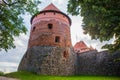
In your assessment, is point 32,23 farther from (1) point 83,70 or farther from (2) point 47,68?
(1) point 83,70

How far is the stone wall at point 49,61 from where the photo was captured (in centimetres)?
2009

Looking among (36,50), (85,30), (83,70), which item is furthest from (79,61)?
(85,30)

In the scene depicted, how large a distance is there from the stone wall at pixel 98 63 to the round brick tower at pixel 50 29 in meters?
3.46

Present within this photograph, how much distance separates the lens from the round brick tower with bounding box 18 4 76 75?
20.4 m

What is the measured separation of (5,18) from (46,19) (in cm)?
1059

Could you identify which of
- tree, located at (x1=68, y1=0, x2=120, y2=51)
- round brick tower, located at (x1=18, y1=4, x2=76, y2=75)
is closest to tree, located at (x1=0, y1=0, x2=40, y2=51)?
tree, located at (x1=68, y1=0, x2=120, y2=51)

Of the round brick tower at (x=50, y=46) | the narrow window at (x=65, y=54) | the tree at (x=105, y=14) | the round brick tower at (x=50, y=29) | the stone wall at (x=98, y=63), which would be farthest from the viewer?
the narrow window at (x=65, y=54)

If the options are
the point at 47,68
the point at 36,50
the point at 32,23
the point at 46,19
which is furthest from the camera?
the point at 32,23

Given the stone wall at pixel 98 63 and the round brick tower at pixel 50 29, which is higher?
the round brick tower at pixel 50 29

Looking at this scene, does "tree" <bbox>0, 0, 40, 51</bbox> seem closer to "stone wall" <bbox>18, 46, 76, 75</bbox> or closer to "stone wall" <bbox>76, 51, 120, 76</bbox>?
"stone wall" <bbox>18, 46, 76, 75</bbox>

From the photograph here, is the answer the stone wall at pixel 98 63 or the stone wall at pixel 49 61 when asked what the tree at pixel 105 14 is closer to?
the stone wall at pixel 49 61

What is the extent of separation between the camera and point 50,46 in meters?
21.4

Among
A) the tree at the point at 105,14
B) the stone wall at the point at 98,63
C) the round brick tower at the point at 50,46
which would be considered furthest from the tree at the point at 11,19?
the stone wall at the point at 98,63

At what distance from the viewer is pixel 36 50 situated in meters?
21.5
